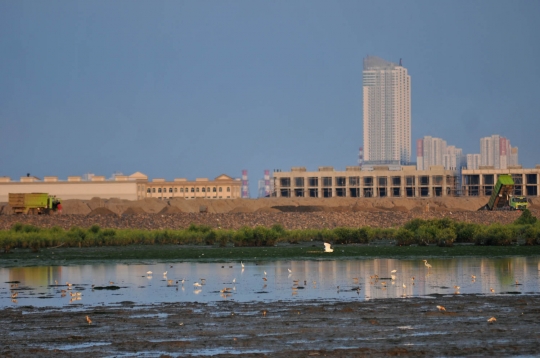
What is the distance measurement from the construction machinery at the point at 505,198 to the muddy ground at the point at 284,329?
3067 inches

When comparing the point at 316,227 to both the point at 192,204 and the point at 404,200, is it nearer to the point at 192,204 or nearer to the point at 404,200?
the point at 192,204

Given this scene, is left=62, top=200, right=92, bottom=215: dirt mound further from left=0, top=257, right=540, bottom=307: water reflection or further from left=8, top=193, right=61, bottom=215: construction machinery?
left=0, top=257, right=540, bottom=307: water reflection

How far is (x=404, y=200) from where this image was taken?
439 feet

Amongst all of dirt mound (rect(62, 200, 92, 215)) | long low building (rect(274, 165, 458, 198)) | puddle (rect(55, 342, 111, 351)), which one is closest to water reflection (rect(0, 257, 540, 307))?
puddle (rect(55, 342, 111, 351))

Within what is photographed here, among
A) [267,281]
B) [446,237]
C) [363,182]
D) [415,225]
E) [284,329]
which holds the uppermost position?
[363,182]

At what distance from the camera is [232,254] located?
52281mm

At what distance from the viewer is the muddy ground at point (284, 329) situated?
61.0 ft

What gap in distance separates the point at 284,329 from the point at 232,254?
3120cm

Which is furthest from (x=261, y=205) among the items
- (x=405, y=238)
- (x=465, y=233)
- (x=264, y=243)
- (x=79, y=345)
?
(x=79, y=345)

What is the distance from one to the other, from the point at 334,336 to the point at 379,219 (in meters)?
68.7

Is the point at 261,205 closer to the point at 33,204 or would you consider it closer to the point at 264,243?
the point at 33,204

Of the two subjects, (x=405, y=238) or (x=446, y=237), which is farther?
(x=405, y=238)

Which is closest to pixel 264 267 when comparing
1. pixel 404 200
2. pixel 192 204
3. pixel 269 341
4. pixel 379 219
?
pixel 269 341

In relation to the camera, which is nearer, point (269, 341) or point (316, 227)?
point (269, 341)
